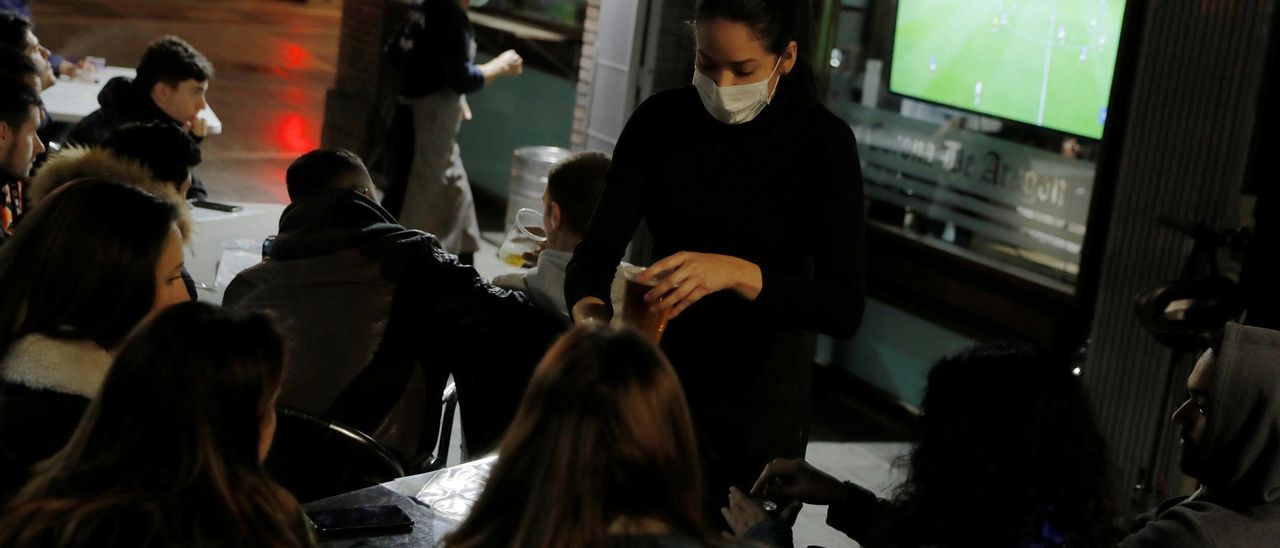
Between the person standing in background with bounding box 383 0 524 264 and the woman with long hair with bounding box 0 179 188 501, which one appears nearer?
the woman with long hair with bounding box 0 179 188 501

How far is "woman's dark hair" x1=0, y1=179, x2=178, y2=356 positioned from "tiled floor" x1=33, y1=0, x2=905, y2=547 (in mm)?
3049

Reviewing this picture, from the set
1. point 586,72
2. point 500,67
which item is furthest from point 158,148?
point 586,72

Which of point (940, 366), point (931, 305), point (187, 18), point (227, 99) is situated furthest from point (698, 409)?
point (187, 18)

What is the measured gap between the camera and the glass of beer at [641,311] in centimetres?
243

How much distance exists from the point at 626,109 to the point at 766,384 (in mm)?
5427

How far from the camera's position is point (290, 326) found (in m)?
3.69

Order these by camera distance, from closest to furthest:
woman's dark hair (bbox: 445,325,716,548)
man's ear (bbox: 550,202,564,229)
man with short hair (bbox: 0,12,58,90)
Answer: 1. woman's dark hair (bbox: 445,325,716,548)
2. man's ear (bbox: 550,202,564,229)
3. man with short hair (bbox: 0,12,58,90)

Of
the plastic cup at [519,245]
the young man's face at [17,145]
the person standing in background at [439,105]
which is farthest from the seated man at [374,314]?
the person standing in background at [439,105]

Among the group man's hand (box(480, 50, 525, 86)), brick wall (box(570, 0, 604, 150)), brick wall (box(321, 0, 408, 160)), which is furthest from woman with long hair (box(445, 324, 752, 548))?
brick wall (box(321, 0, 408, 160))

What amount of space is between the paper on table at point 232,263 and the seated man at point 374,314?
A: 77cm

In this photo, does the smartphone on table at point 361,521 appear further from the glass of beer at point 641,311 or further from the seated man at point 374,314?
the seated man at point 374,314

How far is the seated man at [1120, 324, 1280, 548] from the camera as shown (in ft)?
8.86

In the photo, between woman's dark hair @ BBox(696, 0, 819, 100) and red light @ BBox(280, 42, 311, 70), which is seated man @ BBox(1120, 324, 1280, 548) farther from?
red light @ BBox(280, 42, 311, 70)

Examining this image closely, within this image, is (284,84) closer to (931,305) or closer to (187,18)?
(187,18)
